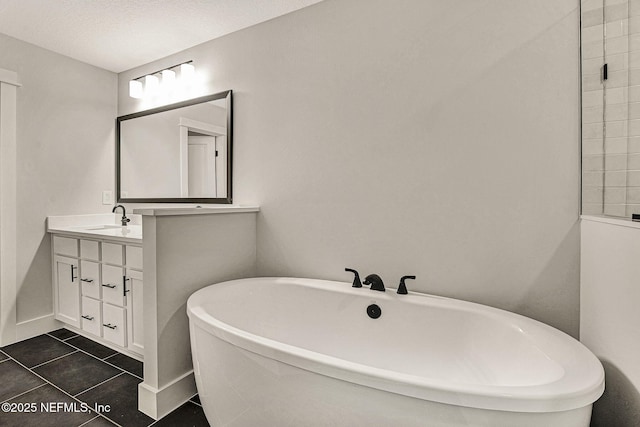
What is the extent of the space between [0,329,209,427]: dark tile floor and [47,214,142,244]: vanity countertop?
33.3 inches

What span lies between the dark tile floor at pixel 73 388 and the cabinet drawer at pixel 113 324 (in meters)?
0.14

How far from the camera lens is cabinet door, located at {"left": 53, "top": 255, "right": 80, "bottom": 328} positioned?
8.09ft

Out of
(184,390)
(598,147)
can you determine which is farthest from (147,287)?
(598,147)

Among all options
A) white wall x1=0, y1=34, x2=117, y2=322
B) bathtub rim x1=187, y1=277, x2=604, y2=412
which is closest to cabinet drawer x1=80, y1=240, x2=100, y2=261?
white wall x1=0, y1=34, x2=117, y2=322

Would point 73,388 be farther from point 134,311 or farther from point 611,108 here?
point 611,108

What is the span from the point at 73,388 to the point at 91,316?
0.64m

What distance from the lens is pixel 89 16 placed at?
2.19 metres

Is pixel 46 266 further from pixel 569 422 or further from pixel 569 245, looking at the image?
pixel 569 245

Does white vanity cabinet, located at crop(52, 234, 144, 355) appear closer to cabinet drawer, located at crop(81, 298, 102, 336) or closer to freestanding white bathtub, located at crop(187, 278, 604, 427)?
cabinet drawer, located at crop(81, 298, 102, 336)

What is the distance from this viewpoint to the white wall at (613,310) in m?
0.96

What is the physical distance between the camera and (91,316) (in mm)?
2330

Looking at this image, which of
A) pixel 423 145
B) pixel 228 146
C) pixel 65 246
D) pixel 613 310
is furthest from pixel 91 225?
pixel 613 310

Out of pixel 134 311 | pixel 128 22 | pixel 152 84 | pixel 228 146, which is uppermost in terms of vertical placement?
pixel 128 22

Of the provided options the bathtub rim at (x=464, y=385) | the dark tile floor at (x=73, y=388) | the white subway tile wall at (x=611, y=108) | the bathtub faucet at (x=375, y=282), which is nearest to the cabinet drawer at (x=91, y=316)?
the dark tile floor at (x=73, y=388)
